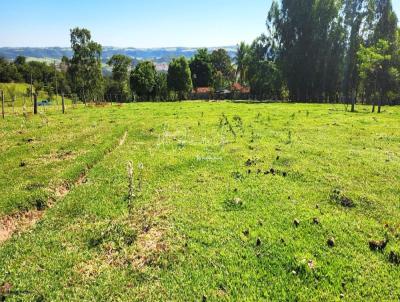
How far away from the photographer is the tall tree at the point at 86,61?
77000 millimetres

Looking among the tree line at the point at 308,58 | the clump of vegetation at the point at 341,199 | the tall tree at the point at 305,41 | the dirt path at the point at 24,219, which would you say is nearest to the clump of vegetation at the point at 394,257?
the clump of vegetation at the point at 341,199

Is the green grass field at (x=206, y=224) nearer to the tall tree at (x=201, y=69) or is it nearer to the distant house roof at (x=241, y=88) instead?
the distant house roof at (x=241, y=88)

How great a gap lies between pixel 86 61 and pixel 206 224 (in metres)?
79.7

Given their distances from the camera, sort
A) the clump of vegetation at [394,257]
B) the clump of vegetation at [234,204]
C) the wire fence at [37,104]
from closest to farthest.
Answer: the clump of vegetation at [394,257] < the clump of vegetation at [234,204] < the wire fence at [37,104]

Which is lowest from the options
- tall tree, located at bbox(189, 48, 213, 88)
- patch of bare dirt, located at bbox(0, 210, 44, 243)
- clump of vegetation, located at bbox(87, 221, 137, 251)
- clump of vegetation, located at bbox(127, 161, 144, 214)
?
patch of bare dirt, located at bbox(0, 210, 44, 243)

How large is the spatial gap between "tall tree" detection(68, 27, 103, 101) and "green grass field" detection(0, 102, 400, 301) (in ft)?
214

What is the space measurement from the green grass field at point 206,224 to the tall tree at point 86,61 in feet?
214

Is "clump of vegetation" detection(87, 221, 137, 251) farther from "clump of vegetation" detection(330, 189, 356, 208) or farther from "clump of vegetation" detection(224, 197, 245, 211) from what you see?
"clump of vegetation" detection(330, 189, 356, 208)


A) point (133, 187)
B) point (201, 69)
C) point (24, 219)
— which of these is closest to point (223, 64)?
point (201, 69)

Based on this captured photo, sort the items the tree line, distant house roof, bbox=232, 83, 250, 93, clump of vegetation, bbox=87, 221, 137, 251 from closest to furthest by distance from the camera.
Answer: clump of vegetation, bbox=87, 221, 137, 251 < the tree line < distant house roof, bbox=232, 83, 250, 93

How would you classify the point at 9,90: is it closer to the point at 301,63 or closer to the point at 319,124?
the point at 301,63

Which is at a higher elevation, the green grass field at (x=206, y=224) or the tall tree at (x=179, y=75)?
the tall tree at (x=179, y=75)

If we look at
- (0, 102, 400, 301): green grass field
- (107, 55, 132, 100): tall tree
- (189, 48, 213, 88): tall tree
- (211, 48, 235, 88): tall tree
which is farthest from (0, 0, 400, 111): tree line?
(0, 102, 400, 301): green grass field

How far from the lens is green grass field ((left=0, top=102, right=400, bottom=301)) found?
286 inches
